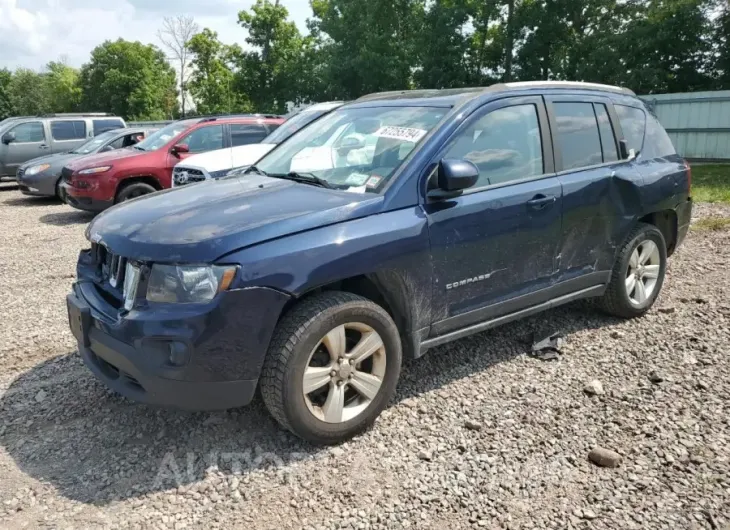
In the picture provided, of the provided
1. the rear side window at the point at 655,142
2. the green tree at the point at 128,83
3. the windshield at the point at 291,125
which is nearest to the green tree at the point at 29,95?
the green tree at the point at 128,83

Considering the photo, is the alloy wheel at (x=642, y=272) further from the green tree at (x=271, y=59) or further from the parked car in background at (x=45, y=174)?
the green tree at (x=271, y=59)

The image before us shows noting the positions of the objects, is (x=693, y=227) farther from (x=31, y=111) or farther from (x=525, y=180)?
(x=31, y=111)

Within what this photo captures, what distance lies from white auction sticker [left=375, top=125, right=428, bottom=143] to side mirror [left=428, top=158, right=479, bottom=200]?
0.26 metres

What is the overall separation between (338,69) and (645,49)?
13919 millimetres

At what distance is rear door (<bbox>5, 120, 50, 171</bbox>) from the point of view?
15367 millimetres

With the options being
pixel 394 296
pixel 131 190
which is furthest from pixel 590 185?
pixel 131 190

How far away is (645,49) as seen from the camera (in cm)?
2214

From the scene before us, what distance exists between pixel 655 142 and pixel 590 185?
122cm

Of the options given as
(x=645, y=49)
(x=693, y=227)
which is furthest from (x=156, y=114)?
(x=693, y=227)

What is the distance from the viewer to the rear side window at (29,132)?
1544 cm

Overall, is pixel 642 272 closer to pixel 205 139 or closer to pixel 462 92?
pixel 462 92

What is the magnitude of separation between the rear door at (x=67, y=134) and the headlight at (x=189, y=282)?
1486 cm

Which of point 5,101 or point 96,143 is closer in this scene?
point 96,143

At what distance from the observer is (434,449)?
326 centimetres
